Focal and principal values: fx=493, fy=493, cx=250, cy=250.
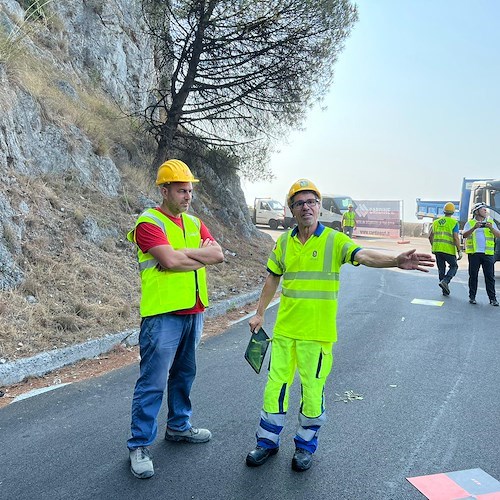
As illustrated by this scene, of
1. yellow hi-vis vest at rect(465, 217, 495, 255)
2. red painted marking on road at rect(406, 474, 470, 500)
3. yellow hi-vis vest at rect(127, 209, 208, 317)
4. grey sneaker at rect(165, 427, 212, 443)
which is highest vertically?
yellow hi-vis vest at rect(127, 209, 208, 317)

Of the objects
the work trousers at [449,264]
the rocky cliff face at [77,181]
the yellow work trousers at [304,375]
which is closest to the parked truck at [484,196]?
the work trousers at [449,264]

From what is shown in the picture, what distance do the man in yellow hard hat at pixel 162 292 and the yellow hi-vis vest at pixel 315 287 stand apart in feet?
1.85

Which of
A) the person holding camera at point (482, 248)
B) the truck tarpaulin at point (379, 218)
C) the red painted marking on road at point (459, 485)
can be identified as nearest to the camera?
the red painted marking on road at point (459, 485)

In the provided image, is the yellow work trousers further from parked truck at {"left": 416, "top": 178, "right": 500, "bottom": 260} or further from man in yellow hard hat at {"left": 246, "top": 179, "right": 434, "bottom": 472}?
parked truck at {"left": 416, "top": 178, "right": 500, "bottom": 260}

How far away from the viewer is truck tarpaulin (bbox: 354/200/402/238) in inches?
1167

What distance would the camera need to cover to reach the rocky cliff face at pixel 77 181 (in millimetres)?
6207

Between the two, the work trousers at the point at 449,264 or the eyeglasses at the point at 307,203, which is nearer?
the eyeglasses at the point at 307,203

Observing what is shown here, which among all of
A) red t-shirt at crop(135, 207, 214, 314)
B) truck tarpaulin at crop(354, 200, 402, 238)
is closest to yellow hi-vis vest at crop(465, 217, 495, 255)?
red t-shirt at crop(135, 207, 214, 314)

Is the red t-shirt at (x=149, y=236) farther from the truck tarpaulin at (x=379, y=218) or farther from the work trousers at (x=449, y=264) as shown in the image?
the truck tarpaulin at (x=379, y=218)

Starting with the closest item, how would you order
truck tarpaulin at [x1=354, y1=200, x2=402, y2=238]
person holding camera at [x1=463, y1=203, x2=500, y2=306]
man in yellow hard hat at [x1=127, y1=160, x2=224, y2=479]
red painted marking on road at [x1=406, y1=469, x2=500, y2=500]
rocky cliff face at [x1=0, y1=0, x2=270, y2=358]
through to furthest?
red painted marking on road at [x1=406, y1=469, x2=500, y2=500] → man in yellow hard hat at [x1=127, y1=160, x2=224, y2=479] → rocky cliff face at [x1=0, y1=0, x2=270, y2=358] → person holding camera at [x1=463, y1=203, x2=500, y2=306] → truck tarpaulin at [x1=354, y1=200, x2=402, y2=238]

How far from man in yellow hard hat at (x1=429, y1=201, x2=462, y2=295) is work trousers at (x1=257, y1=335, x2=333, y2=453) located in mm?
7729

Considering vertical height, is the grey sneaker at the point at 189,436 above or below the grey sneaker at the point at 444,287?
above

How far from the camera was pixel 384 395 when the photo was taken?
14.9 feet

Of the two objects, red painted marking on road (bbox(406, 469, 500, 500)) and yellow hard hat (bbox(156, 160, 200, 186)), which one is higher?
yellow hard hat (bbox(156, 160, 200, 186))
